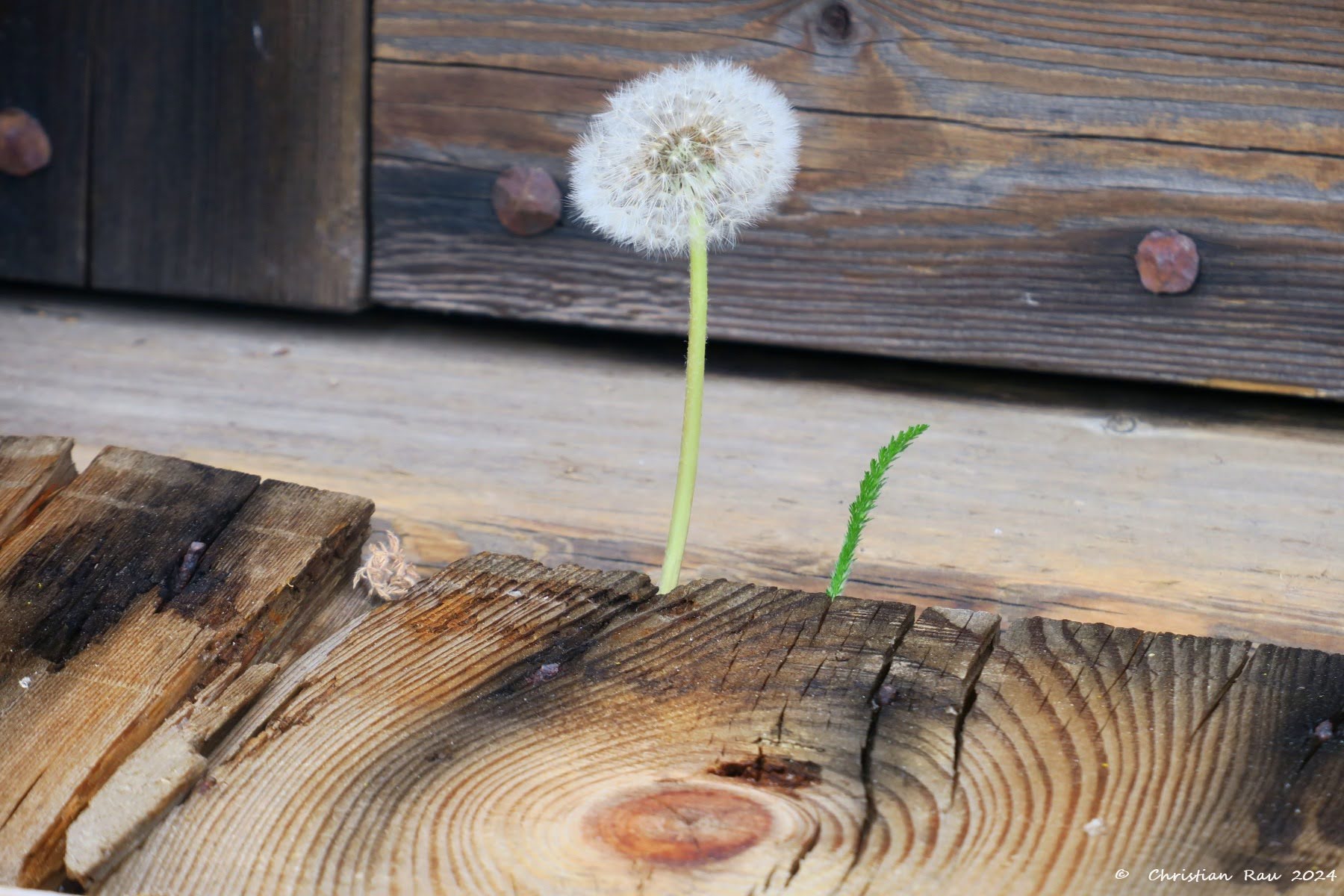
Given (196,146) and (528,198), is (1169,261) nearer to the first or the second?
(528,198)

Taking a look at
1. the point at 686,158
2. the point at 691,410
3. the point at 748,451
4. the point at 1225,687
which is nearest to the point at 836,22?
the point at 748,451

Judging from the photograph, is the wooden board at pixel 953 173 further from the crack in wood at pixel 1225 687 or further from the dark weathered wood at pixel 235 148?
the crack in wood at pixel 1225 687

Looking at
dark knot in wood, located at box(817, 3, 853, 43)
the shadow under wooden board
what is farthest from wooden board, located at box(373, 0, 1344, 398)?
the shadow under wooden board

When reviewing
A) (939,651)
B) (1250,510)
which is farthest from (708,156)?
(1250,510)

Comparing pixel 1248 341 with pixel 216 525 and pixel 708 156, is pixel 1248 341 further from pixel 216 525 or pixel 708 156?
pixel 216 525

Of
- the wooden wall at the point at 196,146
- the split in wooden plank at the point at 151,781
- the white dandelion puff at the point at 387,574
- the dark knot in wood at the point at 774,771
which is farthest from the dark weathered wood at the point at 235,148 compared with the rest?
the dark knot in wood at the point at 774,771

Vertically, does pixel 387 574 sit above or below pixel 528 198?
below

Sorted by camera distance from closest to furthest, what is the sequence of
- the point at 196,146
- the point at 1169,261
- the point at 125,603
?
the point at 125,603
the point at 1169,261
the point at 196,146

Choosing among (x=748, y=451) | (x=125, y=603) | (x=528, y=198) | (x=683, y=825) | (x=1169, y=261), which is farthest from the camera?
(x=528, y=198)
